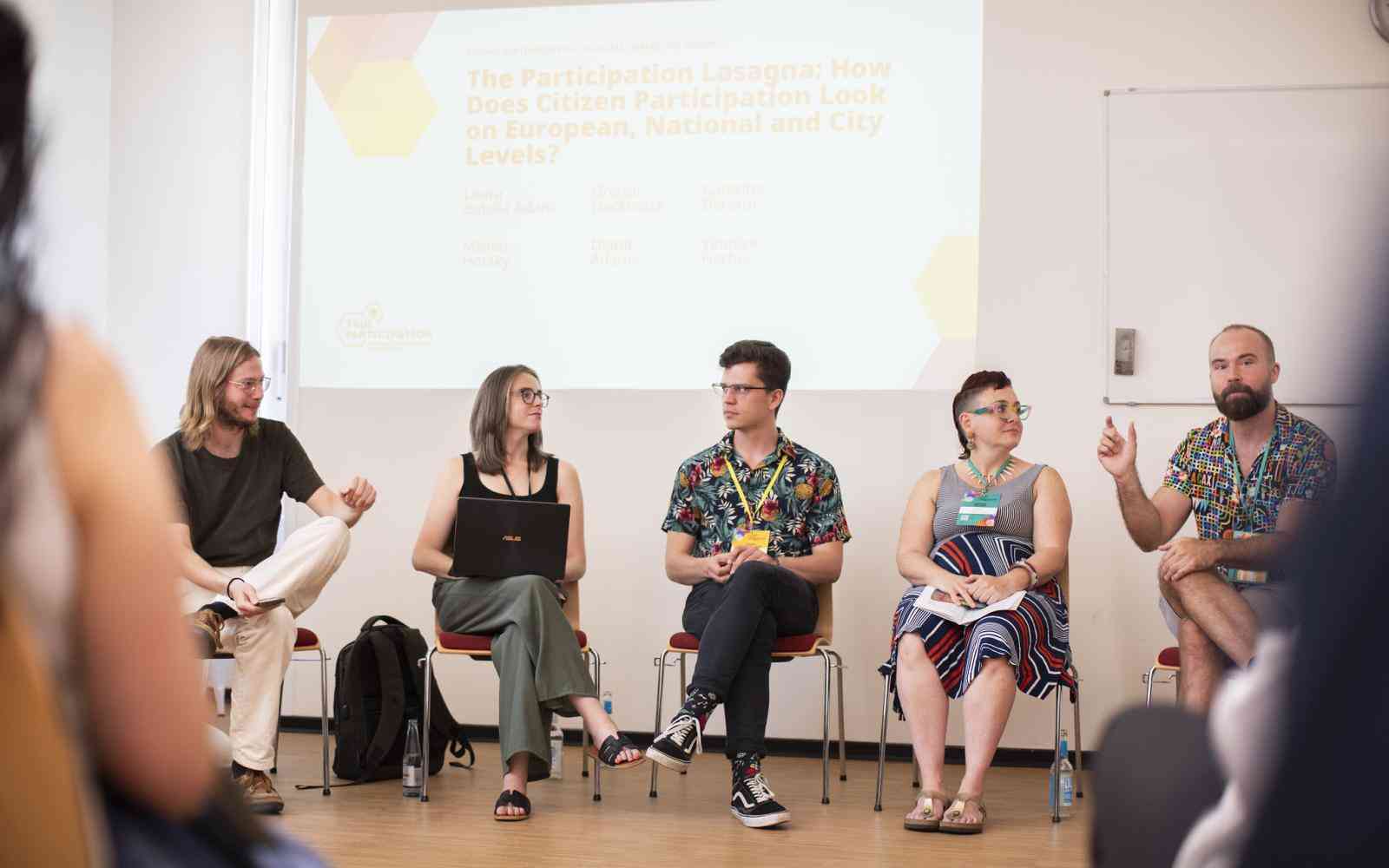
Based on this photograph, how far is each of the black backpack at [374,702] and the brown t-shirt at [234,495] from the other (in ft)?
1.43

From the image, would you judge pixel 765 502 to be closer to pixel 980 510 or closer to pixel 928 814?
pixel 980 510

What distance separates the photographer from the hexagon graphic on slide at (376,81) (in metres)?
5.06

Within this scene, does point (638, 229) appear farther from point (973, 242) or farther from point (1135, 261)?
point (1135, 261)

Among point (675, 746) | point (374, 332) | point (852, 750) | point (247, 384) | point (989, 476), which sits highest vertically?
point (374, 332)

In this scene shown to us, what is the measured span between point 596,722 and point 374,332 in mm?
2133

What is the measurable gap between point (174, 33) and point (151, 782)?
5186mm

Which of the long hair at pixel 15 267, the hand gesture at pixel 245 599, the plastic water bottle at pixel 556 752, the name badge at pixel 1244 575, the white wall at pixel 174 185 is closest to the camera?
the long hair at pixel 15 267

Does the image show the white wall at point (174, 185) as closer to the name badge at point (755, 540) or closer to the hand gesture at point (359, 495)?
Result: the hand gesture at point (359, 495)

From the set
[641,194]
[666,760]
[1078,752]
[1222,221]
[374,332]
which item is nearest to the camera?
[666,760]

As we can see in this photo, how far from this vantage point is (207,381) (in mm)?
3816

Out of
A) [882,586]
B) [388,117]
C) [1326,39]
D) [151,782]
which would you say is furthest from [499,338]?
[151,782]

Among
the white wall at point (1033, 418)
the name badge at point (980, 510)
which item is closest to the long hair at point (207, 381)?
the white wall at point (1033, 418)

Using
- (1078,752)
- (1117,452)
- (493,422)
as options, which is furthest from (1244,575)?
(493,422)

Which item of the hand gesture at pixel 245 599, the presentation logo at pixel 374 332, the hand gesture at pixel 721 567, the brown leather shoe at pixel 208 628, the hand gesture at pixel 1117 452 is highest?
the presentation logo at pixel 374 332
